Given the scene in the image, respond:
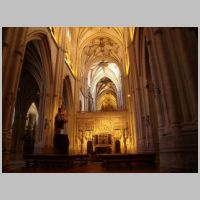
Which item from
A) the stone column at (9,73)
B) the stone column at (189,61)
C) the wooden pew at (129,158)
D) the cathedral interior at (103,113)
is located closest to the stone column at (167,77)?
the cathedral interior at (103,113)

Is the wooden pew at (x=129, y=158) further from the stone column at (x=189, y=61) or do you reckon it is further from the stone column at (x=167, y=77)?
the stone column at (x=189, y=61)

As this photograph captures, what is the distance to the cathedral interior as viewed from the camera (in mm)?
4777

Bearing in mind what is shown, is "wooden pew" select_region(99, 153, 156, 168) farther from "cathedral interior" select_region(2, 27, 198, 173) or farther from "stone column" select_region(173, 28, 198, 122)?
"stone column" select_region(173, 28, 198, 122)

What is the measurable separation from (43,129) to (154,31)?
915 centimetres

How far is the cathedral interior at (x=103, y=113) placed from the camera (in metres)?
4.78

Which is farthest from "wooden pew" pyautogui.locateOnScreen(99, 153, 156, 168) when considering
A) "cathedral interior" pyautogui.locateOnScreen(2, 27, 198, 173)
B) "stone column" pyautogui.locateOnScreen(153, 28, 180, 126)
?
"stone column" pyautogui.locateOnScreen(153, 28, 180, 126)

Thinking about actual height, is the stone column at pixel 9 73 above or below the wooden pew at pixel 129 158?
above

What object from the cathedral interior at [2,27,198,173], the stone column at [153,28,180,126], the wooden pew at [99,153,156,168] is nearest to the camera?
the cathedral interior at [2,27,198,173]

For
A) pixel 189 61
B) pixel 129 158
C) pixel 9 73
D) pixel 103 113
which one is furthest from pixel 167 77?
pixel 103 113

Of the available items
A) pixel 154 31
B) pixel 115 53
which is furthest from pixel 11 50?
pixel 115 53

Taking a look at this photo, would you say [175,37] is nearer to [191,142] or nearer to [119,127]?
[191,142]

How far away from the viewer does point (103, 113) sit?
19.9m

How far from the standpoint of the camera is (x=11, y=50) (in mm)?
6777

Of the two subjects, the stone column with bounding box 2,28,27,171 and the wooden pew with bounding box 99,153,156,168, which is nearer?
the stone column with bounding box 2,28,27,171
